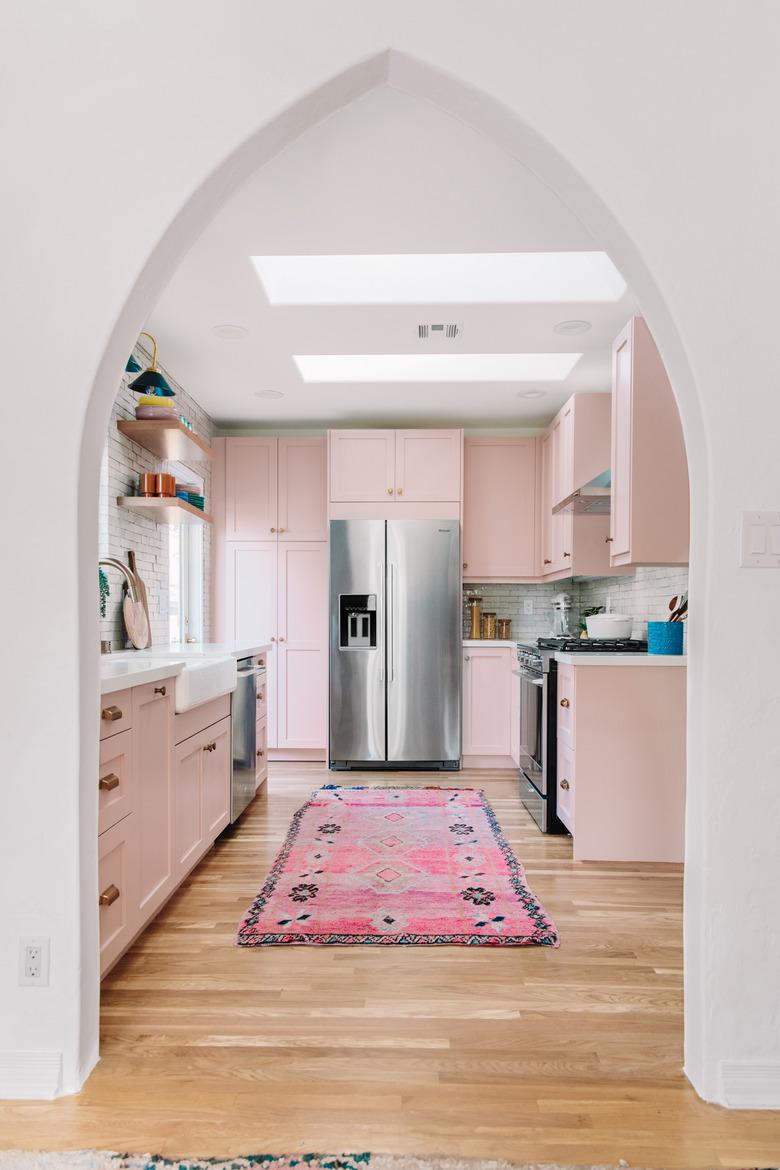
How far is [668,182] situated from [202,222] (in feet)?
3.44

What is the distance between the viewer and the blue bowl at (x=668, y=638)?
11.1 ft

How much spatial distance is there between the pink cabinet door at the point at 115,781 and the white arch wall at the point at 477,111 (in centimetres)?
39

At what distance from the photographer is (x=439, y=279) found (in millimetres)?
3555

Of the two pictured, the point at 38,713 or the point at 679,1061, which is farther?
the point at 679,1061

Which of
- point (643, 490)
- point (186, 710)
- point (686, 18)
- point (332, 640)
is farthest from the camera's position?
point (332, 640)

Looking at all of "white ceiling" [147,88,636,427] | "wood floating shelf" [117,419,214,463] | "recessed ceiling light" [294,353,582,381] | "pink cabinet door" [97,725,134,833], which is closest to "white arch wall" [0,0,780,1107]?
"pink cabinet door" [97,725,134,833]

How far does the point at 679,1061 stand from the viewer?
71.7 inches

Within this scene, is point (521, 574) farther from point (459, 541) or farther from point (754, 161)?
point (754, 161)

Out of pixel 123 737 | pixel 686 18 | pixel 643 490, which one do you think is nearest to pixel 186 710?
pixel 123 737

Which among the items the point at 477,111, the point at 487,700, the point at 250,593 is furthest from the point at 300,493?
the point at 477,111

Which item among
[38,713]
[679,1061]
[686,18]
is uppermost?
[686,18]

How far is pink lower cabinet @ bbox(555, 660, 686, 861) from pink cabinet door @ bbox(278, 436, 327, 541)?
2.79 metres

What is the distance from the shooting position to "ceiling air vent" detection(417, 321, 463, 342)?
3.79m

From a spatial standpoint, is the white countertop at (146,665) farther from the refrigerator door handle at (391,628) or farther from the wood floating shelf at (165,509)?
the refrigerator door handle at (391,628)
